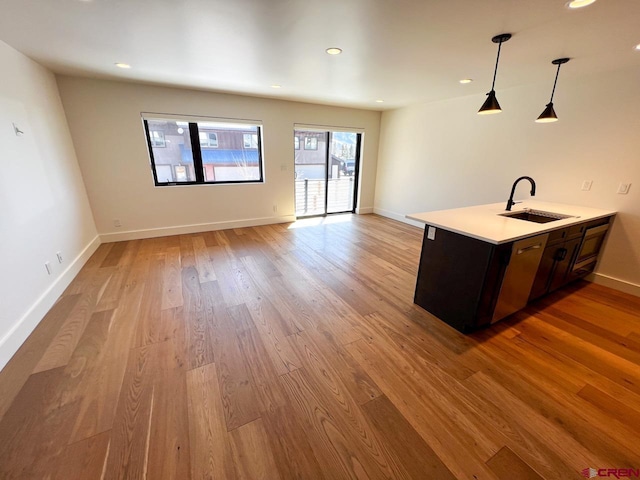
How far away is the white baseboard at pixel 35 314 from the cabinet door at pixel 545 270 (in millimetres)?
4258

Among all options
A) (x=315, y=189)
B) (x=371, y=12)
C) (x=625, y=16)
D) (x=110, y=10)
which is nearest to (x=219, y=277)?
(x=110, y=10)

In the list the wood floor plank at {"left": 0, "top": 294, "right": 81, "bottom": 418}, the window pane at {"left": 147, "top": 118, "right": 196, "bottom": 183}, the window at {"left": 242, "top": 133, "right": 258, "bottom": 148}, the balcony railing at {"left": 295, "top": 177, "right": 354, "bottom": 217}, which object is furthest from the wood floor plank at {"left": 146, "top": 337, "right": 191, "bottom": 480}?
the balcony railing at {"left": 295, "top": 177, "right": 354, "bottom": 217}

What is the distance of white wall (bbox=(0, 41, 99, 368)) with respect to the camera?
2.00m

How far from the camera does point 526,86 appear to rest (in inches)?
130

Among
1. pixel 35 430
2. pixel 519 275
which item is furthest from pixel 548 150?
pixel 35 430

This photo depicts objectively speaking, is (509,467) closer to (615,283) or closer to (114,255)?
(615,283)

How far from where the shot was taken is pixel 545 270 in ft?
8.00

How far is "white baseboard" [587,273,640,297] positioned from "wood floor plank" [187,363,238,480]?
4.18 meters

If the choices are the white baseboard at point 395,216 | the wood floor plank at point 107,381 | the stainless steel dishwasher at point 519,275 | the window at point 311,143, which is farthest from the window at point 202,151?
the stainless steel dishwasher at point 519,275

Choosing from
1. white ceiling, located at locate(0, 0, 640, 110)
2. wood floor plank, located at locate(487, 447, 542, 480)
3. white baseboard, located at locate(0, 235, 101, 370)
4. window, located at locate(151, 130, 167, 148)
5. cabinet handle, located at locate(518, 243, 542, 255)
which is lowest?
wood floor plank, located at locate(487, 447, 542, 480)

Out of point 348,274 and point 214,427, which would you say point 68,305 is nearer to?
point 214,427

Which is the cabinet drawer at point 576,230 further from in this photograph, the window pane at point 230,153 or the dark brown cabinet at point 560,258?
the window pane at point 230,153

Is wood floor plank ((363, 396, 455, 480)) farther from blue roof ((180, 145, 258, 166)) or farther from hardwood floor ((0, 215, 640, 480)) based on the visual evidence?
blue roof ((180, 145, 258, 166))

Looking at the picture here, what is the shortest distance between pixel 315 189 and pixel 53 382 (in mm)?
5108
